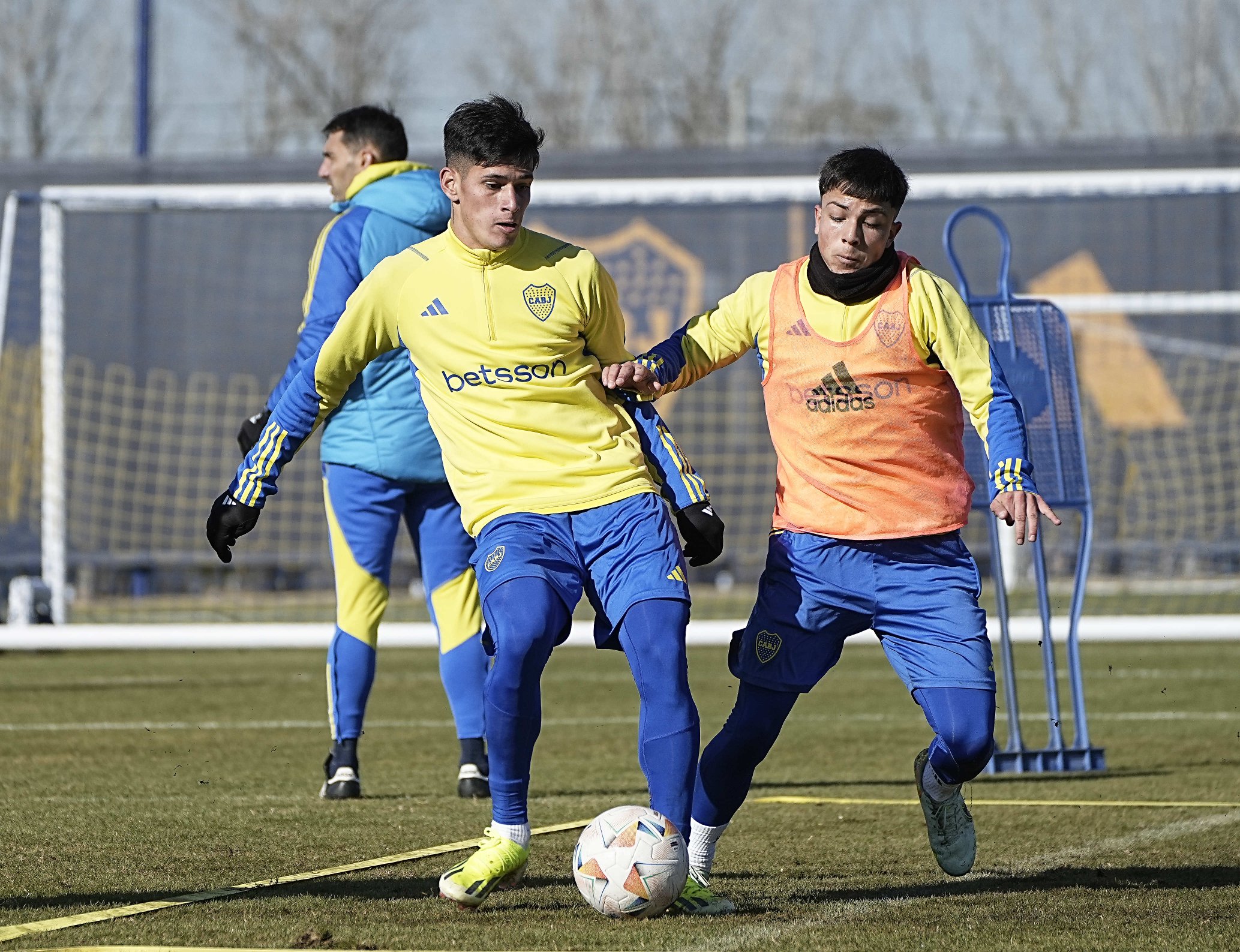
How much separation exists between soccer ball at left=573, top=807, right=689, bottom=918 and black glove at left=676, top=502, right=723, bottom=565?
2.21ft

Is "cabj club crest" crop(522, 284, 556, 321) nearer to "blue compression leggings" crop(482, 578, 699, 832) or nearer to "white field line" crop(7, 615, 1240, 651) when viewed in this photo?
"blue compression leggings" crop(482, 578, 699, 832)

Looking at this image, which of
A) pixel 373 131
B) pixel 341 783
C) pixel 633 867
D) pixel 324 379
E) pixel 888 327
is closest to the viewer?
pixel 633 867

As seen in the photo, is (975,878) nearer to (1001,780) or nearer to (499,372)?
(499,372)

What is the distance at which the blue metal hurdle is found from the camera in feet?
22.5

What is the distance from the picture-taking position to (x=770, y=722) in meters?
4.61

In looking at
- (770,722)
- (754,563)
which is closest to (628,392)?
(770,722)

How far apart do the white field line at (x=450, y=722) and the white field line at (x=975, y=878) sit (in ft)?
9.90

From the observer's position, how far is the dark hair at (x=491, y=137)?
4527 millimetres

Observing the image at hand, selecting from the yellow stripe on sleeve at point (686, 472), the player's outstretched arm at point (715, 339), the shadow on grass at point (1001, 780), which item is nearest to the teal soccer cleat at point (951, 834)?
the yellow stripe on sleeve at point (686, 472)

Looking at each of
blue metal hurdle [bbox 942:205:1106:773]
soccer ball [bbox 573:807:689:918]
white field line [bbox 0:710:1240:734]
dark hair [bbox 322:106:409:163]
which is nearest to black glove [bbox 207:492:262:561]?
soccer ball [bbox 573:807:689:918]

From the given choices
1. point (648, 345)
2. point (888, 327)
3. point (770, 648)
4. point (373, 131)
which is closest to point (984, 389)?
point (888, 327)

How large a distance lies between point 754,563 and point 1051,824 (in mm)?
11538

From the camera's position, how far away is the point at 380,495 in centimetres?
634

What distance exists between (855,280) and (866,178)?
246 millimetres
